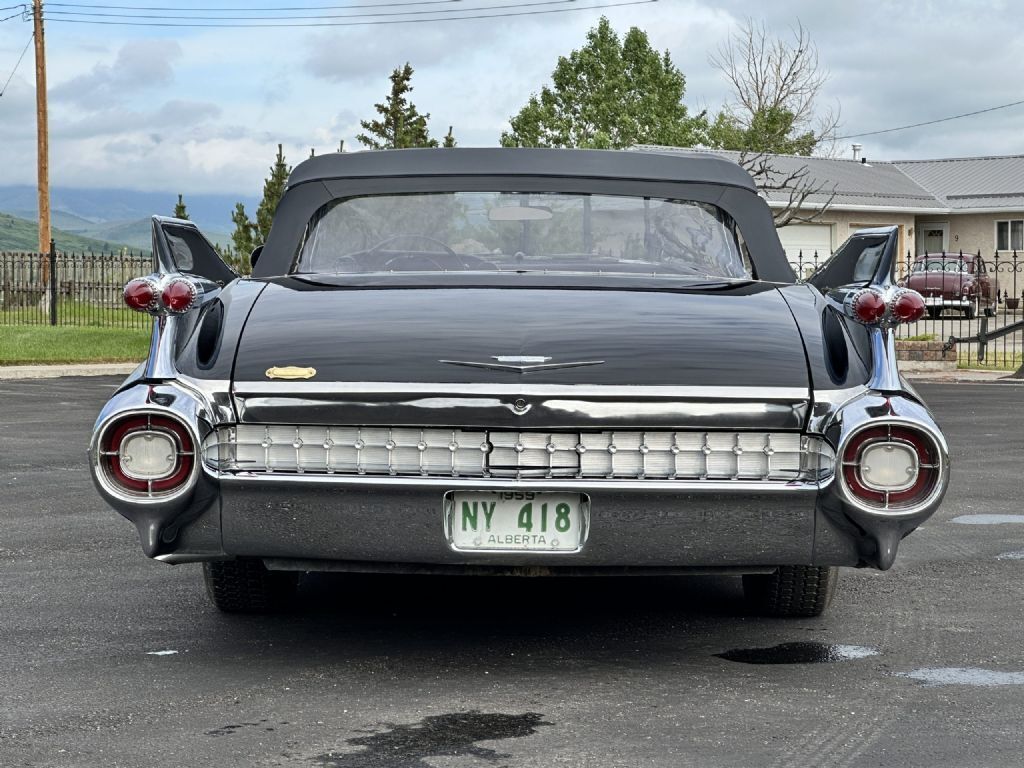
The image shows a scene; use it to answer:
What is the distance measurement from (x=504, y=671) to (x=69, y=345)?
71.1ft

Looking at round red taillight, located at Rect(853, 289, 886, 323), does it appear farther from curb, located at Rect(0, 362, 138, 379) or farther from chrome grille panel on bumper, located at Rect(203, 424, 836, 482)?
curb, located at Rect(0, 362, 138, 379)

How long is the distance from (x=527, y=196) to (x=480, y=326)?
4.02 ft

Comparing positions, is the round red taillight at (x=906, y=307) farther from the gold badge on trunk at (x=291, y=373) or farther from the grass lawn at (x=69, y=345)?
the grass lawn at (x=69, y=345)

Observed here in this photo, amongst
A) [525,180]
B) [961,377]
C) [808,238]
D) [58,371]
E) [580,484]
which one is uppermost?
[808,238]

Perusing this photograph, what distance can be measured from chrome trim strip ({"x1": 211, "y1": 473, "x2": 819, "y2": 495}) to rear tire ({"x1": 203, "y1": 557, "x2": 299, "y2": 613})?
1015 mm

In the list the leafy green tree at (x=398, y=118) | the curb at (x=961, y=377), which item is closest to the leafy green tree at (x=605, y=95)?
the leafy green tree at (x=398, y=118)

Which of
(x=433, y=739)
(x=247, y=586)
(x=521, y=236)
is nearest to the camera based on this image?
(x=433, y=739)

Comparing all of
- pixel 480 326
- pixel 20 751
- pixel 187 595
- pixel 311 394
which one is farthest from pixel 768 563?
pixel 187 595

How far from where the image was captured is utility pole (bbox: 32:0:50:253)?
3512cm

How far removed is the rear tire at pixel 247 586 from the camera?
5.21 metres

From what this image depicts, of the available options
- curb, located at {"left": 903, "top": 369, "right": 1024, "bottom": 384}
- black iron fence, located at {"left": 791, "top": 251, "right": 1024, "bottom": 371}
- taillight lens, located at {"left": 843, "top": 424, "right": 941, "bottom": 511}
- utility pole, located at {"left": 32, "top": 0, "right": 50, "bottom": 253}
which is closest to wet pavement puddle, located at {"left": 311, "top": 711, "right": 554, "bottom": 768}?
taillight lens, located at {"left": 843, "top": 424, "right": 941, "bottom": 511}

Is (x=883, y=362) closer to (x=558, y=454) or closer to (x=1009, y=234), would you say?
(x=558, y=454)

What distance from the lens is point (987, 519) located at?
315 inches

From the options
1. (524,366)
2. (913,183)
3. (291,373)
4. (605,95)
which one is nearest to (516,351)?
(524,366)
